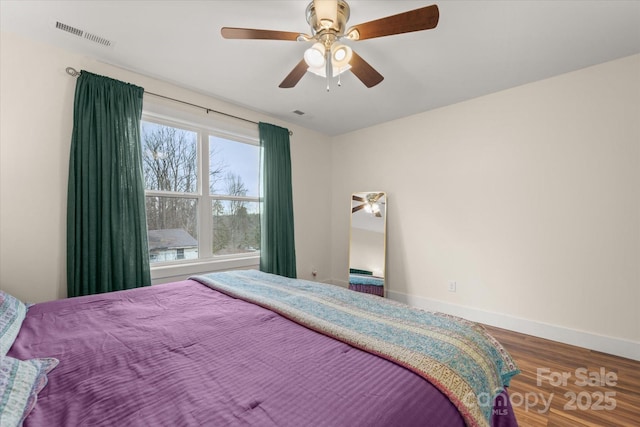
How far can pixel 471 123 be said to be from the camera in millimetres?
3203

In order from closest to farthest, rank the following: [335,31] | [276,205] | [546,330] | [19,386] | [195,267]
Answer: [19,386]
[335,31]
[546,330]
[195,267]
[276,205]

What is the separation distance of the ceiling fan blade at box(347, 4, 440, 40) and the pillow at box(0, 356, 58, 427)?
6.73ft

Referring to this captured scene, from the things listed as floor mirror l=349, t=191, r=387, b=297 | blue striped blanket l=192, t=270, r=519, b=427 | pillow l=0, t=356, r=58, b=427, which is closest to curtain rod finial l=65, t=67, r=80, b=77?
blue striped blanket l=192, t=270, r=519, b=427

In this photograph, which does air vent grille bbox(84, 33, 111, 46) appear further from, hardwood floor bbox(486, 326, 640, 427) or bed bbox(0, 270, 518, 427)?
hardwood floor bbox(486, 326, 640, 427)

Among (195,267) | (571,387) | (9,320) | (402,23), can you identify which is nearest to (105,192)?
(195,267)

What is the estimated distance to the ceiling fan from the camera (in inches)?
59.4

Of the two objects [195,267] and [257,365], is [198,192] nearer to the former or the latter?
[195,267]

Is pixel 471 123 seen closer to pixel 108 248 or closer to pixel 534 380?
pixel 534 380

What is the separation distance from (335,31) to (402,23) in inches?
15.2

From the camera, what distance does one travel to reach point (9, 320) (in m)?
1.29

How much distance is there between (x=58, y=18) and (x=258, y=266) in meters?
2.80

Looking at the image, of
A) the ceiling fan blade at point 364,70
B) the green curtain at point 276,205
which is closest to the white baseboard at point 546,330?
the green curtain at point 276,205

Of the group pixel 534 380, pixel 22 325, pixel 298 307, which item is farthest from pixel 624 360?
pixel 22 325

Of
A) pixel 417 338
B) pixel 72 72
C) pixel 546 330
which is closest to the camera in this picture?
pixel 417 338
